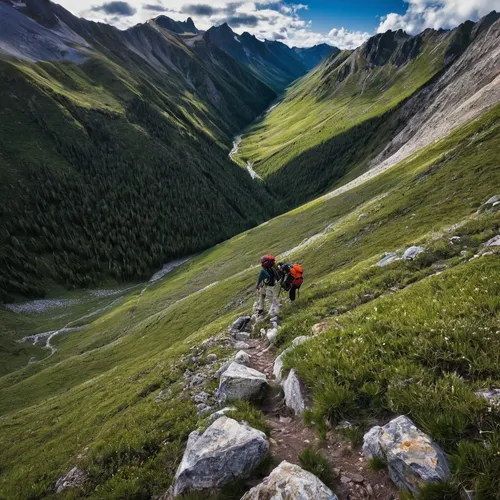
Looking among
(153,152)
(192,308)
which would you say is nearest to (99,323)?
(192,308)

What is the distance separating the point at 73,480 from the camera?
14102 mm

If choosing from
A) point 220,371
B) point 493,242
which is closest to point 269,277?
point 220,371

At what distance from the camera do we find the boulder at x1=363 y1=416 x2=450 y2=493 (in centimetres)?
646

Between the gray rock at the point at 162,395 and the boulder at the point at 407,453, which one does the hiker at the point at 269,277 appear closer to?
the gray rock at the point at 162,395

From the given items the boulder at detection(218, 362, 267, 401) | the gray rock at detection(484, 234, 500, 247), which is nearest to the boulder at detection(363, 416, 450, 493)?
the boulder at detection(218, 362, 267, 401)

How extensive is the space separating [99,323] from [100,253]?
206 feet

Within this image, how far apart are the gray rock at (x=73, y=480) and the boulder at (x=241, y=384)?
6733 mm

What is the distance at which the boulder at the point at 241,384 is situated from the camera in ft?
39.8

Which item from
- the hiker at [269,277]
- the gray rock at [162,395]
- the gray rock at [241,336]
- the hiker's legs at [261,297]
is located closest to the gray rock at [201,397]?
the gray rock at [162,395]

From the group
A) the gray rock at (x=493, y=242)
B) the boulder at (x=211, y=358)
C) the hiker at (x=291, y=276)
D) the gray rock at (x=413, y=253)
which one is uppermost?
the hiker at (x=291, y=276)

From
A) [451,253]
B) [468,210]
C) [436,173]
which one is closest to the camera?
[451,253]

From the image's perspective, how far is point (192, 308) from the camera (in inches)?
2302

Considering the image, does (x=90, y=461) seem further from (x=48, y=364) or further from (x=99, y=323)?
(x=99, y=323)

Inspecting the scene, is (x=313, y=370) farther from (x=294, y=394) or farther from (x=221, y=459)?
(x=221, y=459)
